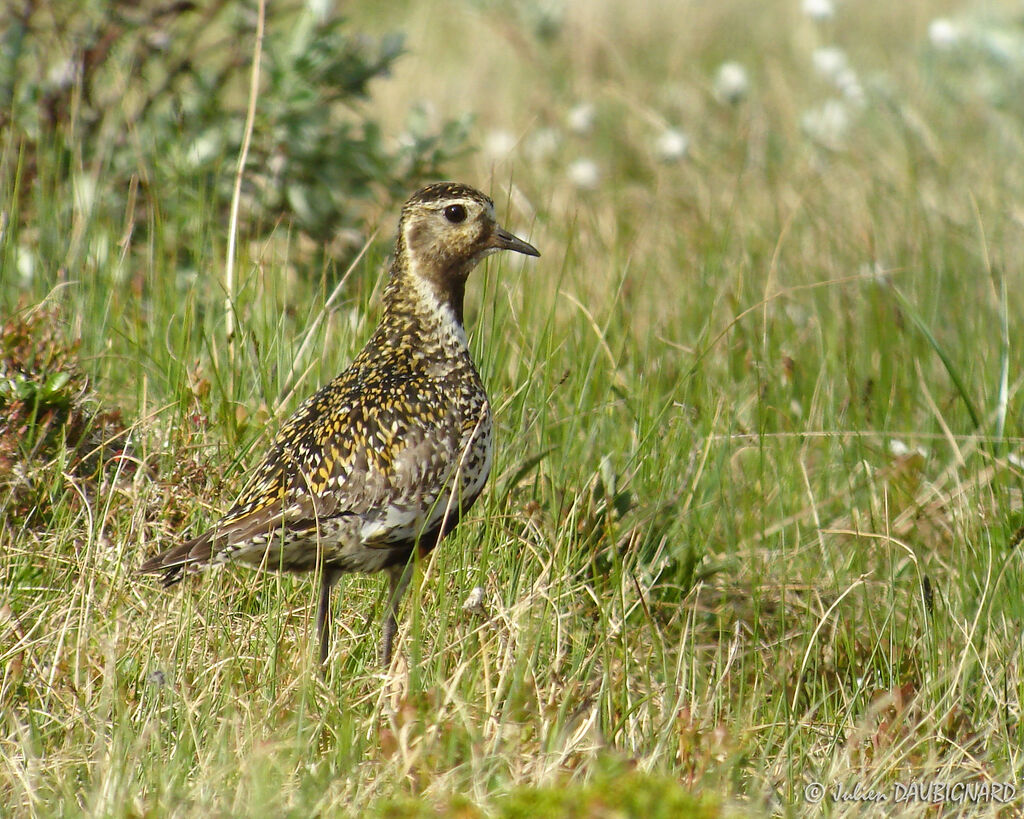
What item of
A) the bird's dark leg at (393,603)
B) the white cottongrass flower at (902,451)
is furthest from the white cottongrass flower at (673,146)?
the bird's dark leg at (393,603)

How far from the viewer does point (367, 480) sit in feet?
14.2

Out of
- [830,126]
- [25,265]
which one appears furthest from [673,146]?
[25,265]

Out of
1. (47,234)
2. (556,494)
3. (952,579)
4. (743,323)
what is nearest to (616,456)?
(556,494)

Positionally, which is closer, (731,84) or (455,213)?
(455,213)

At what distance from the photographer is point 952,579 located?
4.95 metres

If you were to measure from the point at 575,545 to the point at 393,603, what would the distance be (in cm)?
87

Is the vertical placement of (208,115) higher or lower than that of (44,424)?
higher

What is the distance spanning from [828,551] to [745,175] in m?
4.80

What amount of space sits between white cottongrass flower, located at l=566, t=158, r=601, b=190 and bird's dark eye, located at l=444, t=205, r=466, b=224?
4.47 m

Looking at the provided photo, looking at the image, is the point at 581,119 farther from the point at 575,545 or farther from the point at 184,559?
the point at 184,559

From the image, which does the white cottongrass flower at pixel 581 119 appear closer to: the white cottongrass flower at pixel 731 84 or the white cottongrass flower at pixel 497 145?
the white cottongrass flower at pixel 497 145

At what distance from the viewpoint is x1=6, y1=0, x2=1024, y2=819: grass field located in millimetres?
3811

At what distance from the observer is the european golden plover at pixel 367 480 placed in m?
4.27

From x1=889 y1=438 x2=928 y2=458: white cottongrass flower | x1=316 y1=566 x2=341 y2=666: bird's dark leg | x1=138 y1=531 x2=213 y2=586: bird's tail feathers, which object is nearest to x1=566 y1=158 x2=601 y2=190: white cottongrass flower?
x1=889 y1=438 x2=928 y2=458: white cottongrass flower
